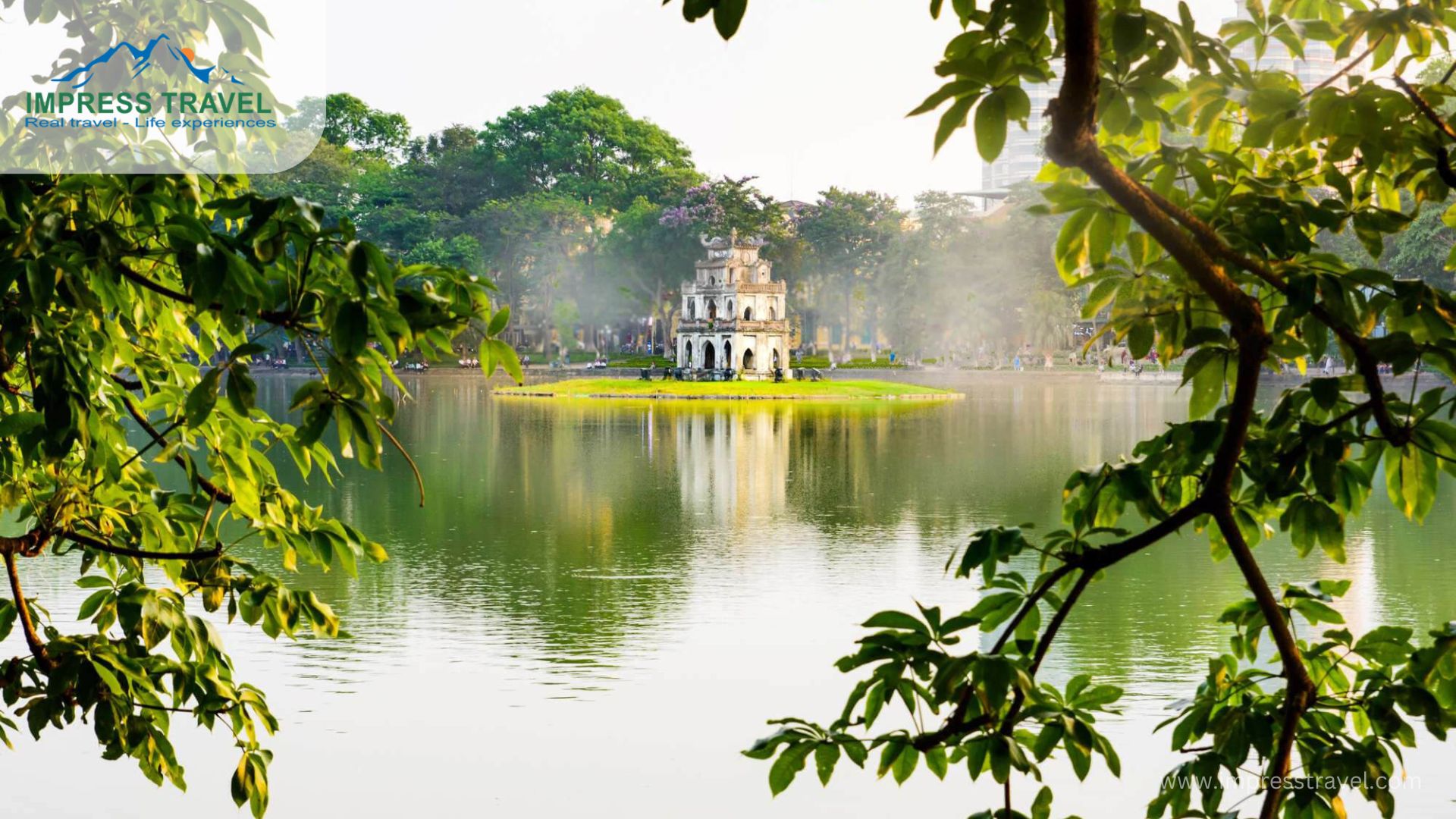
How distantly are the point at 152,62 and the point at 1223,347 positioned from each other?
1671mm

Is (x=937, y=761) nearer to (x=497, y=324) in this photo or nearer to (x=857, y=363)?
(x=497, y=324)

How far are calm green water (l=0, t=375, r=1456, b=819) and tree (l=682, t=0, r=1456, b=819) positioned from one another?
3.28 m

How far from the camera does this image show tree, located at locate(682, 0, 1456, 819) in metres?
1.55

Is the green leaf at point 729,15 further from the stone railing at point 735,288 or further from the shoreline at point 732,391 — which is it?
the stone railing at point 735,288

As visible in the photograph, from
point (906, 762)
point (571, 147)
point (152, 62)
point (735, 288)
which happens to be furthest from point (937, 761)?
point (571, 147)

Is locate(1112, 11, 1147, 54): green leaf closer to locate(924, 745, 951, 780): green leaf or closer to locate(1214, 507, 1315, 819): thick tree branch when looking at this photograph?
locate(1214, 507, 1315, 819): thick tree branch

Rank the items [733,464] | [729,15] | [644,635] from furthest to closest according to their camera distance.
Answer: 1. [733,464]
2. [644,635]
3. [729,15]

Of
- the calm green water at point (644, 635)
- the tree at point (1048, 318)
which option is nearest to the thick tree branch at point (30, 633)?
the calm green water at point (644, 635)

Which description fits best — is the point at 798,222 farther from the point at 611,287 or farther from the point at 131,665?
the point at 131,665

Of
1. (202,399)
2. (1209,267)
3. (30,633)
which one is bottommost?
(30,633)

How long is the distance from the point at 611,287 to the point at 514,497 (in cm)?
3984

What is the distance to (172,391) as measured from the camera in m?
2.52

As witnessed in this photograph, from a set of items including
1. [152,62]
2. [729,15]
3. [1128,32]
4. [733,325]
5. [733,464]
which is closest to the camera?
[729,15]

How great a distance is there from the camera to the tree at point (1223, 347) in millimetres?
1548
